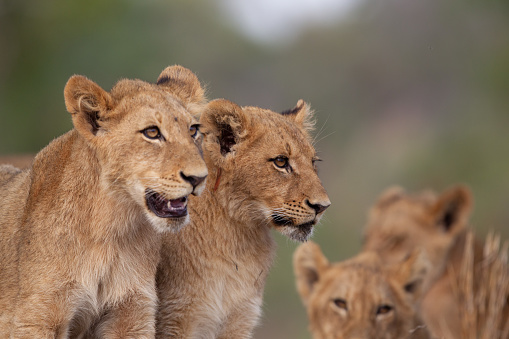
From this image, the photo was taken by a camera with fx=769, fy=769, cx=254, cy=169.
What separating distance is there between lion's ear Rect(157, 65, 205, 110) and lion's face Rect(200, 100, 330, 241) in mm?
123

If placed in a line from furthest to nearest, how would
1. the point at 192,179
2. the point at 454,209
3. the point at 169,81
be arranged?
the point at 454,209, the point at 169,81, the point at 192,179

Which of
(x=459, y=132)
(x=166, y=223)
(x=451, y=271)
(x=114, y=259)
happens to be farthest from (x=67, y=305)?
(x=459, y=132)

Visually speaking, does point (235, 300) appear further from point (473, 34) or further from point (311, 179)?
point (473, 34)

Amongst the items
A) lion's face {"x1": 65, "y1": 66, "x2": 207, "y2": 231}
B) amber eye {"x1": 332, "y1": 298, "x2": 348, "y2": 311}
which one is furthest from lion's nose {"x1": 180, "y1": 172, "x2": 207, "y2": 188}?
amber eye {"x1": 332, "y1": 298, "x2": 348, "y2": 311}

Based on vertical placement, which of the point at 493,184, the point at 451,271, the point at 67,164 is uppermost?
the point at 493,184

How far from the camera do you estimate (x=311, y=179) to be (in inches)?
167

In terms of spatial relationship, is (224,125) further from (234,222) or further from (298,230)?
(298,230)

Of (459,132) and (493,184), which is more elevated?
(459,132)

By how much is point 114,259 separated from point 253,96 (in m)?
17.9

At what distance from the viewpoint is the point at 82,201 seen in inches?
145

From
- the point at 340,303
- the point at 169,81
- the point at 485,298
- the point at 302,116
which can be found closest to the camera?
the point at 169,81

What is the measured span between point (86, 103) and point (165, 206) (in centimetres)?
62

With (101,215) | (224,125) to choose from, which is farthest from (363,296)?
(101,215)

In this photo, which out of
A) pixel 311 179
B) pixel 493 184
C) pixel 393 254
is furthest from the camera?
pixel 493 184
